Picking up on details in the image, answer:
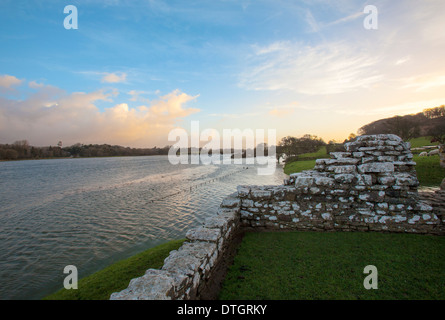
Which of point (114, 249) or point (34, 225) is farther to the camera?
point (34, 225)

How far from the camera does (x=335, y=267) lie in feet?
14.3

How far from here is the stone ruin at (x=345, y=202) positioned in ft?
18.6

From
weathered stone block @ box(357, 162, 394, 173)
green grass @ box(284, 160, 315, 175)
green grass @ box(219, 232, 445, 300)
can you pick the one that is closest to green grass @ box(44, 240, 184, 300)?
green grass @ box(219, 232, 445, 300)

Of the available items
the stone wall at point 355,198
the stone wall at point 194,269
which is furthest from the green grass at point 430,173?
the stone wall at point 194,269

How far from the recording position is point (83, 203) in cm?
1672

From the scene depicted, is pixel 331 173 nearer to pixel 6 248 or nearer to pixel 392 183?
pixel 392 183

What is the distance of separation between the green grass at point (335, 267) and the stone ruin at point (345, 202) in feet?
1.19

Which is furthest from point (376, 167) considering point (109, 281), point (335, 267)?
point (109, 281)

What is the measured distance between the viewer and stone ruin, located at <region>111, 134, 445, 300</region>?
223 inches

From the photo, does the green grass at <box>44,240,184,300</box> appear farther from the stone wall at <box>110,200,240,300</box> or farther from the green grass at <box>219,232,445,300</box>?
Answer: the green grass at <box>219,232,445,300</box>

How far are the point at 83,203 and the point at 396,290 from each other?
19.7 metres

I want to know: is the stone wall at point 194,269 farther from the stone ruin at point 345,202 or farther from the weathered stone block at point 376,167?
the weathered stone block at point 376,167
